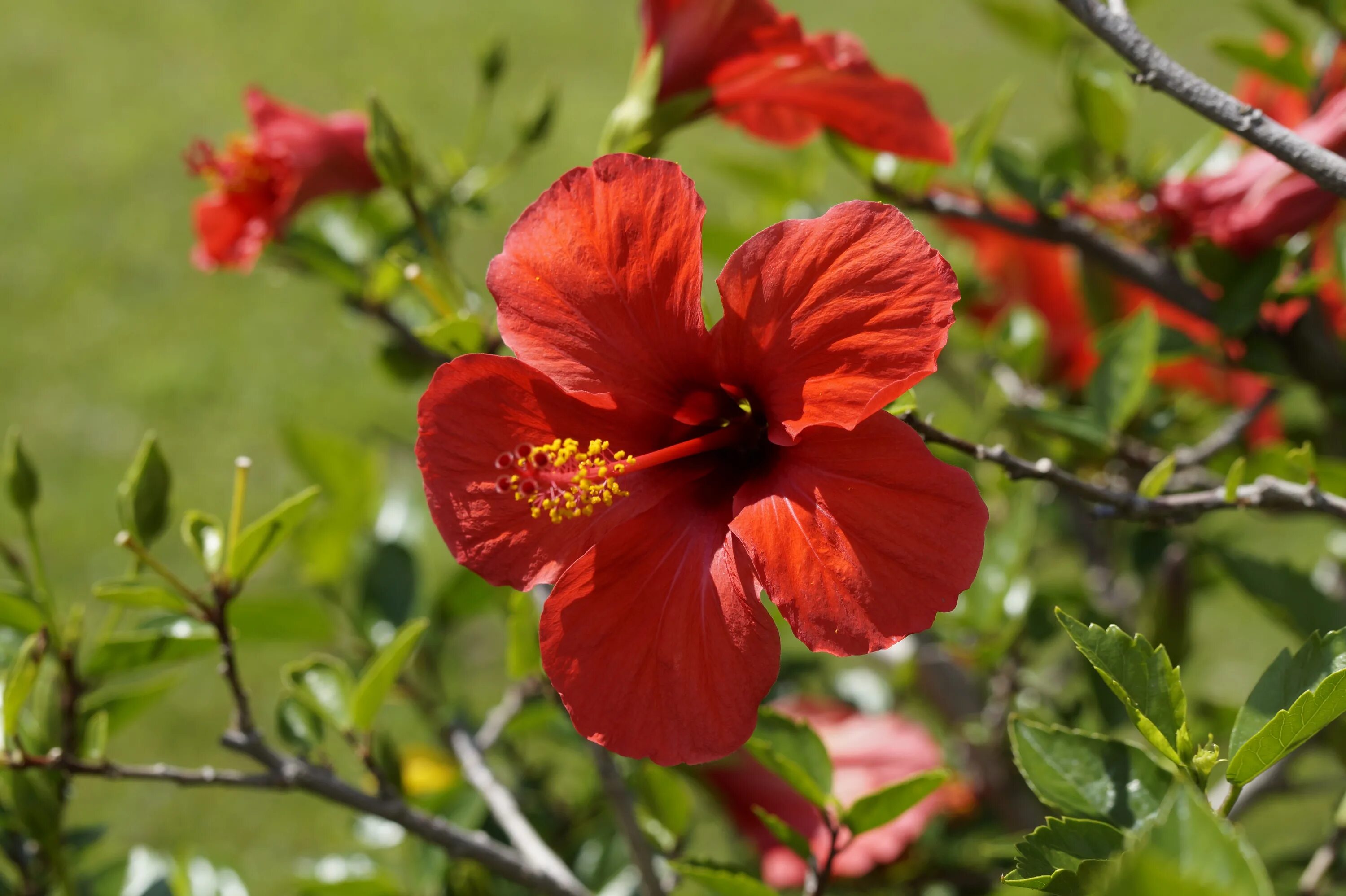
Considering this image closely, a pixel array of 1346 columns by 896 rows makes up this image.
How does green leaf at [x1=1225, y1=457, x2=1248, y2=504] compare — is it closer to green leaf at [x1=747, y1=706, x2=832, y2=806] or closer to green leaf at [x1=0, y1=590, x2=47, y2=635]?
green leaf at [x1=747, y1=706, x2=832, y2=806]

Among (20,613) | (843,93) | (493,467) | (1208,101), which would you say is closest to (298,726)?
(20,613)

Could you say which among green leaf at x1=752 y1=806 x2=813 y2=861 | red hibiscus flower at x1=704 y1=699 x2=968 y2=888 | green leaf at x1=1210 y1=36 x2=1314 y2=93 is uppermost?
green leaf at x1=1210 y1=36 x2=1314 y2=93

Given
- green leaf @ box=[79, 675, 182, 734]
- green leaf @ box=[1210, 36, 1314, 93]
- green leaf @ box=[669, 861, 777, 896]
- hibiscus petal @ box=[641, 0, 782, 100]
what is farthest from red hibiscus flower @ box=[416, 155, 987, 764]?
green leaf @ box=[1210, 36, 1314, 93]

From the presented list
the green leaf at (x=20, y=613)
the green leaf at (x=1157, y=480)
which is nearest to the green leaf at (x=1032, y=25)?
the green leaf at (x=1157, y=480)

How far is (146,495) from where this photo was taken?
97cm

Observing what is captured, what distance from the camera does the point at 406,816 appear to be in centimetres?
93

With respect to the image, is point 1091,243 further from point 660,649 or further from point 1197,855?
point 1197,855

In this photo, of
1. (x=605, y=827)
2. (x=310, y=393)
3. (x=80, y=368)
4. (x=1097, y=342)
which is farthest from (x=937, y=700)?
(x=80, y=368)

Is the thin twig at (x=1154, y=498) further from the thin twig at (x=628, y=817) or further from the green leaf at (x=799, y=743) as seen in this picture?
the thin twig at (x=628, y=817)

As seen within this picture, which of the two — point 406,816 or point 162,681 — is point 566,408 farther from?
point 162,681

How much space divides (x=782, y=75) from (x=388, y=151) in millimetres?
351

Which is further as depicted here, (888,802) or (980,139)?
(980,139)

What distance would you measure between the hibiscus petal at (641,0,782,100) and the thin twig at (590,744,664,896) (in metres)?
0.61

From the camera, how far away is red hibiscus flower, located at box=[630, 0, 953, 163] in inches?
39.7
